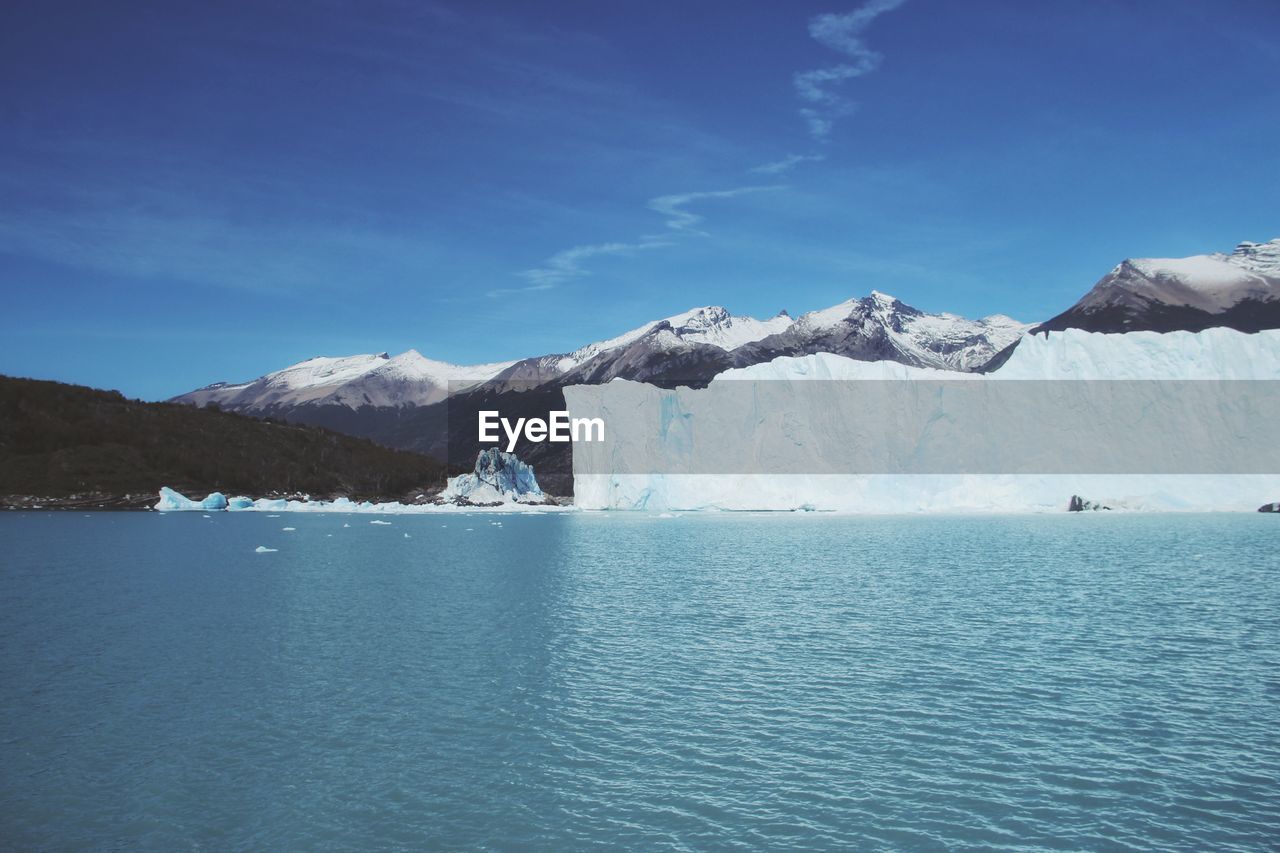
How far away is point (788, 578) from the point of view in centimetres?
2578

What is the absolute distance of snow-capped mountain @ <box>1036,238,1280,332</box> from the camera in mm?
126312

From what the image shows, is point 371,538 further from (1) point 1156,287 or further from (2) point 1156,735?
(1) point 1156,287

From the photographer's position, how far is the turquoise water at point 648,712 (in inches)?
329

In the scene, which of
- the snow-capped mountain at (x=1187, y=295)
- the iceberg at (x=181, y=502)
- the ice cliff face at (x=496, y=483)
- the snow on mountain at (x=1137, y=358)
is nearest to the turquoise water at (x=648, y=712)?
the snow on mountain at (x=1137, y=358)

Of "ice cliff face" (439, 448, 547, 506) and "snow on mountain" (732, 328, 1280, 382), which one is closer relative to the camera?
"snow on mountain" (732, 328, 1280, 382)

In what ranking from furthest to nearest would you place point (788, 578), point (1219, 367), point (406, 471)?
1. point (406, 471)
2. point (1219, 367)
3. point (788, 578)

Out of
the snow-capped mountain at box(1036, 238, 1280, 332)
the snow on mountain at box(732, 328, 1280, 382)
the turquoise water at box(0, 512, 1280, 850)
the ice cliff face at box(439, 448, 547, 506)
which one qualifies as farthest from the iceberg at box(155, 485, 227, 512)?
the snow-capped mountain at box(1036, 238, 1280, 332)

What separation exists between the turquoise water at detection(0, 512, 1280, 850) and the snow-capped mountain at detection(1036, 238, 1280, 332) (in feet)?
405

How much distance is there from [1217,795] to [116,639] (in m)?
18.1

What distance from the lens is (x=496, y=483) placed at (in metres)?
86.5

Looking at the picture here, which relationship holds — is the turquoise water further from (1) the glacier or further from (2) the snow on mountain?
(2) the snow on mountain

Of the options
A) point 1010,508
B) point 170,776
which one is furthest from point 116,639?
point 1010,508

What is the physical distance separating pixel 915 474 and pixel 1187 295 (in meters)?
109

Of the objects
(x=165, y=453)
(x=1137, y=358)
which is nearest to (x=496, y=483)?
(x=165, y=453)
